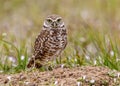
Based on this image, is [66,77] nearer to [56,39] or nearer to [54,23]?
[56,39]

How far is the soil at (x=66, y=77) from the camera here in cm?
829

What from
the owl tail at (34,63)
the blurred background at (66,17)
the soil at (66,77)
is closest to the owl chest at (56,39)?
the owl tail at (34,63)

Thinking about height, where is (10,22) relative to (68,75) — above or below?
above

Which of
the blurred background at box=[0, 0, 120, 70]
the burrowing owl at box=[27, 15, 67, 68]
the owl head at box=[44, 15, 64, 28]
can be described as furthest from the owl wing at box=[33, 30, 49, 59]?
the blurred background at box=[0, 0, 120, 70]

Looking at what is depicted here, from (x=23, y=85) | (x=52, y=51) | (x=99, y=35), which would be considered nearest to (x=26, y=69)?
(x=52, y=51)

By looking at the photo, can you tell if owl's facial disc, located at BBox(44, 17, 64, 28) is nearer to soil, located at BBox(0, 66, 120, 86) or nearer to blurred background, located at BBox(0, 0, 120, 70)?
soil, located at BBox(0, 66, 120, 86)

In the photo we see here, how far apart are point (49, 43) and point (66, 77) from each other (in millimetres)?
1023

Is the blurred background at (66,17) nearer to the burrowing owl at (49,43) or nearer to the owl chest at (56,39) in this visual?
the burrowing owl at (49,43)

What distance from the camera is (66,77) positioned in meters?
8.52

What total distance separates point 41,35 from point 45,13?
687cm

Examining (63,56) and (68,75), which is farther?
(63,56)

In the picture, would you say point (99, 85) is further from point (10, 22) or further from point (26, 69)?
point (10, 22)

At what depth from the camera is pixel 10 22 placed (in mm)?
16172

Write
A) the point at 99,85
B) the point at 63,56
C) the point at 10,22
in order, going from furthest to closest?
1. the point at 10,22
2. the point at 63,56
3. the point at 99,85
